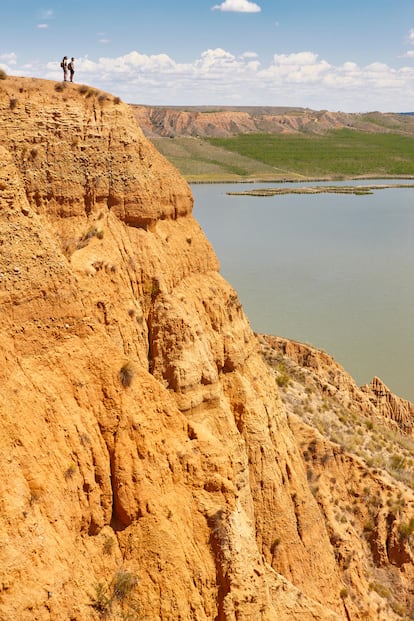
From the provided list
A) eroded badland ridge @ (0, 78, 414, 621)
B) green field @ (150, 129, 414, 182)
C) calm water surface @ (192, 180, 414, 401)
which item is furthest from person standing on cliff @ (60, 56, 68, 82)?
green field @ (150, 129, 414, 182)

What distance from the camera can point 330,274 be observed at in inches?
2275

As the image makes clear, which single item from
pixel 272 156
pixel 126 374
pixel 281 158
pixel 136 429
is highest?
pixel 272 156

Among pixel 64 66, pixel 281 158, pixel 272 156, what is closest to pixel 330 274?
pixel 64 66

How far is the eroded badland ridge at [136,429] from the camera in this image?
30.0 feet

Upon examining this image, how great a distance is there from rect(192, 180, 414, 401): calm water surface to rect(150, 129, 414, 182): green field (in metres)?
47.2

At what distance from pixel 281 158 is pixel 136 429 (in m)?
164

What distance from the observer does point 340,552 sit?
15.8 metres

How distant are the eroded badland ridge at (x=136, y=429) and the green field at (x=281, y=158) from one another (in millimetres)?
123947

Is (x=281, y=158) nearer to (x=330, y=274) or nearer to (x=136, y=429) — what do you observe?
(x=330, y=274)

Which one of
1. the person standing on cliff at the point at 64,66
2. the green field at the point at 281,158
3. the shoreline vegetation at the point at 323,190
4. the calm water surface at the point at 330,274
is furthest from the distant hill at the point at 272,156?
the person standing on cliff at the point at 64,66

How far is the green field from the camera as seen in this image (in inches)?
5935

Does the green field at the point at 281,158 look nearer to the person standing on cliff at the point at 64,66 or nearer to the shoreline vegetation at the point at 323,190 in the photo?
the shoreline vegetation at the point at 323,190

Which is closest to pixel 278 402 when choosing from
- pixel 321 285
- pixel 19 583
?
pixel 19 583

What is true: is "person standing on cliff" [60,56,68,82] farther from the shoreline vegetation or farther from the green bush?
the shoreline vegetation
